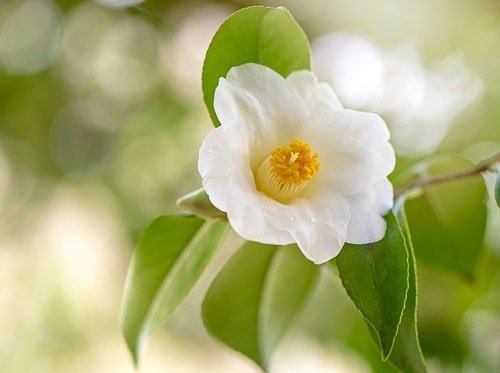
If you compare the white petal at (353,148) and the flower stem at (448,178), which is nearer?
the white petal at (353,148)

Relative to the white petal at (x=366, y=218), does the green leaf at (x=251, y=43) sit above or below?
above

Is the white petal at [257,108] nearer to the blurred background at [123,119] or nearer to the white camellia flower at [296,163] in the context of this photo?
the white camellia flower at [296,163]

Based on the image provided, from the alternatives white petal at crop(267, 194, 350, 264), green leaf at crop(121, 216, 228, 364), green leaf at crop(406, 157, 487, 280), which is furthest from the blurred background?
white petal at crop(267, 194, 350, 264)

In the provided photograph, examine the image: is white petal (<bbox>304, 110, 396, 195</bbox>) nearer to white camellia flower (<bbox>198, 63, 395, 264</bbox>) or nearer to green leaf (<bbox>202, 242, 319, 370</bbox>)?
white camellia flower (<bbox>198, 63, 395, 264</bbox>)

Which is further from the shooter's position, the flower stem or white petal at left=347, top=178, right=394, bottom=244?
the flower stem

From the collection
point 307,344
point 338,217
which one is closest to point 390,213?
point 338,217

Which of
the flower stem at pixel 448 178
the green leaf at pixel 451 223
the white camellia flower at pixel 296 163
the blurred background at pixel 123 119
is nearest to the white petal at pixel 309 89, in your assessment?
the white camellia flower at pixel 296 163
